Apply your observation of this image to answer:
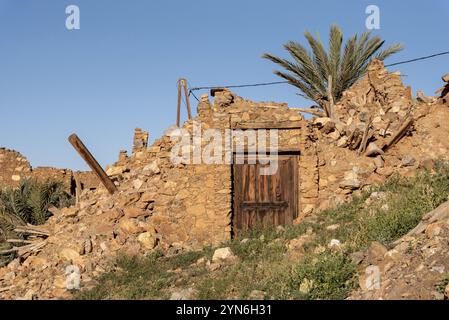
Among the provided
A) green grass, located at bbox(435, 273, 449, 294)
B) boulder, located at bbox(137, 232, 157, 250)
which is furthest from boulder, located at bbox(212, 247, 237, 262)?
green grass, located at bbox(435, 273, 449, 294)

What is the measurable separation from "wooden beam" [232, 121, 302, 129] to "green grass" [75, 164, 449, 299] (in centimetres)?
177

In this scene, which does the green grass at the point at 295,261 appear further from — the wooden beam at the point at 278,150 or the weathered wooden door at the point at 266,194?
the wooden beam at the point at 278,150

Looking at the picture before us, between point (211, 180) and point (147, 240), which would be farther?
point (211, 180)

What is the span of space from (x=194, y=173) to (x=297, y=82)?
6674mm

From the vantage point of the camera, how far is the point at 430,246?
5.85 meters

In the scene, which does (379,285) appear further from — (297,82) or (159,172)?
(297,82)

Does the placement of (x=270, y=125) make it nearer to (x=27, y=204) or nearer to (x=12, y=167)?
(x=27, y=204)

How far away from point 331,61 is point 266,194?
6.24m

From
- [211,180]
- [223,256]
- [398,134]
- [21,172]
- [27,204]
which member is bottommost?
[223,256]

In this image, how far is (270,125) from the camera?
10070 millimetres

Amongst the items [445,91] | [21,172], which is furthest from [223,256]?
[21,172]

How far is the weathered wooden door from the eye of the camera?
32.9 ft

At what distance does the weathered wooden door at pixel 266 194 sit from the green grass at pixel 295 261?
565 millimetres

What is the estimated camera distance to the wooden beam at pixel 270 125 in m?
10.0
